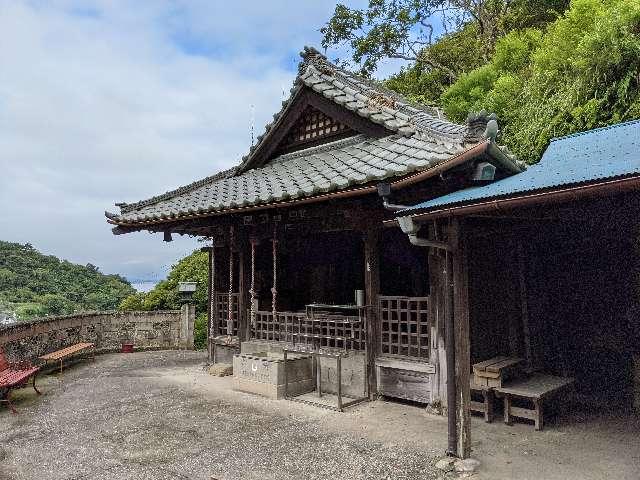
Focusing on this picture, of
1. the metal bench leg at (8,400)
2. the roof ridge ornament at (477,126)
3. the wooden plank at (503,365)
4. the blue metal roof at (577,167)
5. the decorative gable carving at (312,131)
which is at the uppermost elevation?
the decorative gable carving at (312,131)

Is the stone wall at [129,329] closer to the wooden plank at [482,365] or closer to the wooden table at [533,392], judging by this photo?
the wooden plank at [482,365]

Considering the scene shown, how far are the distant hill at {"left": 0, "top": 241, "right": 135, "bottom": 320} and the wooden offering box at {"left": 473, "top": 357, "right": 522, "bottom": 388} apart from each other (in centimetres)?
2351

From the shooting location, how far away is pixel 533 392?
6895mm

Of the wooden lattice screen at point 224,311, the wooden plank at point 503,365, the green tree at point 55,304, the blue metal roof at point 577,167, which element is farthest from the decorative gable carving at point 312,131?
the green tree at point 55,304

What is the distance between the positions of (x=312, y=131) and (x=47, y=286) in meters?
24.0

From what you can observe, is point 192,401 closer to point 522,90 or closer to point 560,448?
point 560,448

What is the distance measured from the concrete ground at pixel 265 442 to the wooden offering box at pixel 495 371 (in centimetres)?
63

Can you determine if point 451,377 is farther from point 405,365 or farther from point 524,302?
point 524,302

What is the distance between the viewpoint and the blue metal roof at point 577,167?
15.2 ft

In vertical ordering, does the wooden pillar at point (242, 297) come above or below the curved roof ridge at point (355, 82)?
below

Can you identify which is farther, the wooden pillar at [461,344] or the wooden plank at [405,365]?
the wooden plank at [405,365]

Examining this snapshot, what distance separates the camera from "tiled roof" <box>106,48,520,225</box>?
7.53 metres

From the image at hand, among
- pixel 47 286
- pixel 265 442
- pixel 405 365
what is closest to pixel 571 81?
pixel 405 365

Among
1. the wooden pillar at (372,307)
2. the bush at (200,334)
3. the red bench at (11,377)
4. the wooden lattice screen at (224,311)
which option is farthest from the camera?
the bush at (200,334)
